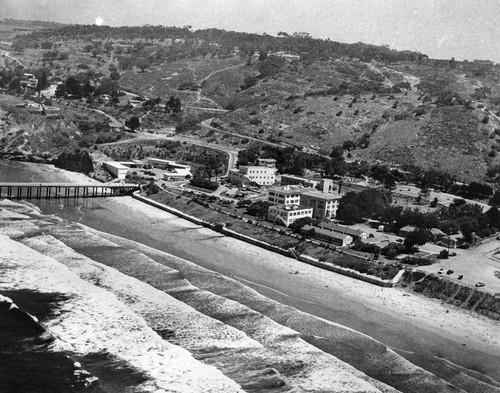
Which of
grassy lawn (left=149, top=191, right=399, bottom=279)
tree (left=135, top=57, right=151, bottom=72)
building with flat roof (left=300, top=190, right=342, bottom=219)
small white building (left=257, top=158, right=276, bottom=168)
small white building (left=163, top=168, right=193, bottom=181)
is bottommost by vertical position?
grassy lawn (left=149, top=191, right=399, bottom=279)

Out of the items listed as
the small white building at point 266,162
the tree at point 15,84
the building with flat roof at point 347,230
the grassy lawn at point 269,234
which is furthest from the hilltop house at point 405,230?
the tree at point 15,84

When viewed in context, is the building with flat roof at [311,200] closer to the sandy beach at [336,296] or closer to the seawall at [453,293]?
the sandy beach at [336,296]

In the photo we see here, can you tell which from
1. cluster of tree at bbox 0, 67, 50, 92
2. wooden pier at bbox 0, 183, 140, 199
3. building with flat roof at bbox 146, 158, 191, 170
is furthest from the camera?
cluster of tree at bbox 0, 67, 50, 92

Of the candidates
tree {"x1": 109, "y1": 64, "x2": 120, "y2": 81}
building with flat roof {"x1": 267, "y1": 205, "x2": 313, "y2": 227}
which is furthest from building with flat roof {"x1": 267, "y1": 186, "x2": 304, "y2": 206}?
tree {"x1": 109, "y1": 64, "x2": 120, "y2": 81}

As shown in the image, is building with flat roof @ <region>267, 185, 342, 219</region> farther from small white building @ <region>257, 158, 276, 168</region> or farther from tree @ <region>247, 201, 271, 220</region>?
small white building @ <region>257, 158, 276, 168</region>

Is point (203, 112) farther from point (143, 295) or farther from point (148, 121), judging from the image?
point (143, 295)

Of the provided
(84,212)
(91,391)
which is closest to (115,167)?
(84,212)
